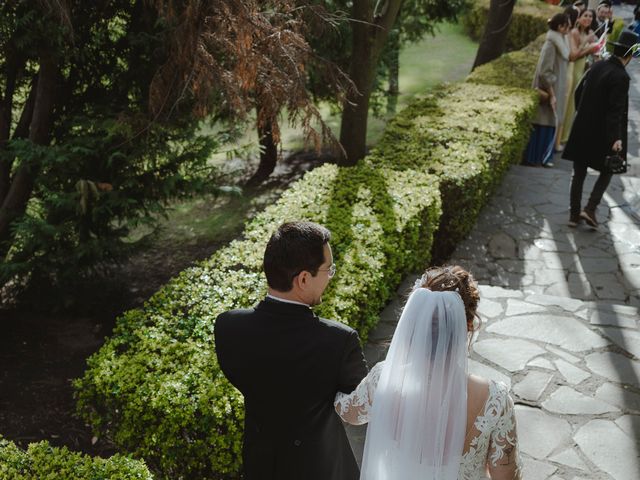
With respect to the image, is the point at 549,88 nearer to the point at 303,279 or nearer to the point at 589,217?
the point at 589,217

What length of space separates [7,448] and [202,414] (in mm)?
1147

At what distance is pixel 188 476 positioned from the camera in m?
3.55

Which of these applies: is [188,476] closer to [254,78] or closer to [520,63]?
[254,78]

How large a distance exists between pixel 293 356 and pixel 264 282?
2146 mm

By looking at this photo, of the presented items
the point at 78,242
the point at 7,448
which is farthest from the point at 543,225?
the point at 7,448

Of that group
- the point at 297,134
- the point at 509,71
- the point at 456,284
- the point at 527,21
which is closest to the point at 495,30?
the point at 509,71

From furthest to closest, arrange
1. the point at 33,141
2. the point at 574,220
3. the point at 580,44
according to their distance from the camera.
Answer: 1. the point at 580,44
2. the point at 574,220
3. the point at 33,141

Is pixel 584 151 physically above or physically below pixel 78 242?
above

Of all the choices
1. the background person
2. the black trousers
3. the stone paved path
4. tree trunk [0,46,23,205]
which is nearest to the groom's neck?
the stone paved path

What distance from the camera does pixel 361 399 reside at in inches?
99.4

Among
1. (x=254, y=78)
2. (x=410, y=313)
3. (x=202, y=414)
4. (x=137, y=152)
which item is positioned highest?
A: (x=254, y=78)

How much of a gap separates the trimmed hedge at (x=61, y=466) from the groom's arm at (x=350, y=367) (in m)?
1.36

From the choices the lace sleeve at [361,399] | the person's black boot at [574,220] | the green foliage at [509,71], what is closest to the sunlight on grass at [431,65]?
the green foliage at [509,71]

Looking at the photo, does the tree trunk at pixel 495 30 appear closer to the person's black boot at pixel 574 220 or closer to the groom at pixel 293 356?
the person's black boot at pixel 574 220
